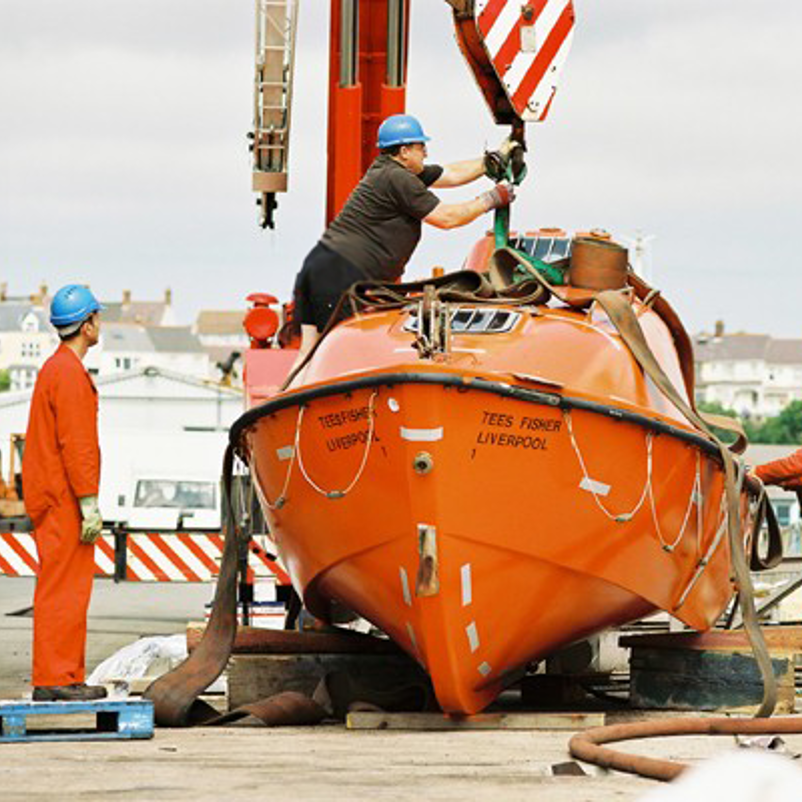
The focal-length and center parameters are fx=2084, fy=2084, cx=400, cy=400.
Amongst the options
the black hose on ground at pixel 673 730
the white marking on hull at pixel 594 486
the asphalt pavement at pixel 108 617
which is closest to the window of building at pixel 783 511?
the asphalt pavement at pixel 108 617

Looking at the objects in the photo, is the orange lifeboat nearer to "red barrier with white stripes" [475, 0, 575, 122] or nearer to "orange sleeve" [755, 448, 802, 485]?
"orange sleeve" [755, 448, 802, 485]

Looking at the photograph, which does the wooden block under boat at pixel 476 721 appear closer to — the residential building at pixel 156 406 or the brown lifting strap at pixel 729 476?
the brown lifting strap at pixel 729 476

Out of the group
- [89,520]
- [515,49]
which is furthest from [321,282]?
[515,49]

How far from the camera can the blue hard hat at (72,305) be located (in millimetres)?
8562

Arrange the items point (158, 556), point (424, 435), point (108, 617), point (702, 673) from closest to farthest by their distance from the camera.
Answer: point (424, 435)
point (702, 673)
point (108, 617)
point (158, 556)

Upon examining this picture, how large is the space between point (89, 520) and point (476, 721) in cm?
180

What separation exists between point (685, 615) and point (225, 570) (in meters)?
2.17

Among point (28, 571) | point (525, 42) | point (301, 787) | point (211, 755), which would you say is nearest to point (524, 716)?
point (211, 755)

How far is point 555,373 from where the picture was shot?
8656 millimetres

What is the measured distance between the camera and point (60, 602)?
823 cm

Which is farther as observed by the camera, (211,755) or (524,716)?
(524,716)

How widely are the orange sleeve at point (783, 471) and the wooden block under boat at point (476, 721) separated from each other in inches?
124

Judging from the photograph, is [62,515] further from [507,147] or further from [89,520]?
[507,147]

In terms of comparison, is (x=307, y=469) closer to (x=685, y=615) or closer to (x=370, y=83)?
(x=685, y=615)
